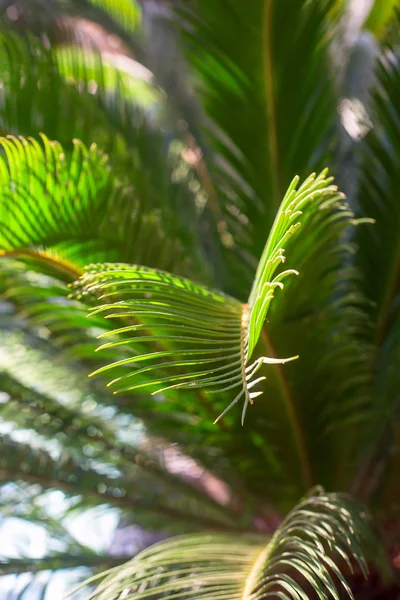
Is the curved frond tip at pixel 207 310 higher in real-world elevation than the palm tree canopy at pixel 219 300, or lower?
higher

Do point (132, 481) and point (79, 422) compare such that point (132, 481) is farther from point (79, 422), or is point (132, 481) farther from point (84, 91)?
point (84, 91)

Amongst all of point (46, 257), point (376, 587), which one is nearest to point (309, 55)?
point (46, 257)

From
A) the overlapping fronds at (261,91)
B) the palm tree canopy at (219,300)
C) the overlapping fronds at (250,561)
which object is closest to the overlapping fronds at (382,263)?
the palm tree canopy at (219,300)

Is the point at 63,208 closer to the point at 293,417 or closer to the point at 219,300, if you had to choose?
the point at 219,300

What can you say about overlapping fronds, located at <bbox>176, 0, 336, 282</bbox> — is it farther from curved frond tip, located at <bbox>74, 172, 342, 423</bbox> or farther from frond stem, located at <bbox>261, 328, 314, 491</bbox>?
curved frond tip, located at <bbox>74, 172, 342, 423</bbox>

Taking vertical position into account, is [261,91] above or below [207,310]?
above

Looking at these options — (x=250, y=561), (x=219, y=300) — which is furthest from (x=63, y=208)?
(x=250, y=561)

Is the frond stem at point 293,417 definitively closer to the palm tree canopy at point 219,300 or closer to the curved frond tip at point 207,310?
the palm tree canopy at point 219,300

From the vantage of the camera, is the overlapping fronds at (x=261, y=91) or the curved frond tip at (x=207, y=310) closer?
the curved frond tip at (x=207, y=310)

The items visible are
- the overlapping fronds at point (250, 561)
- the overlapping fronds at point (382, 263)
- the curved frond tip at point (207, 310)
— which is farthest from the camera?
the overlapping fronds at point (382, 263)
